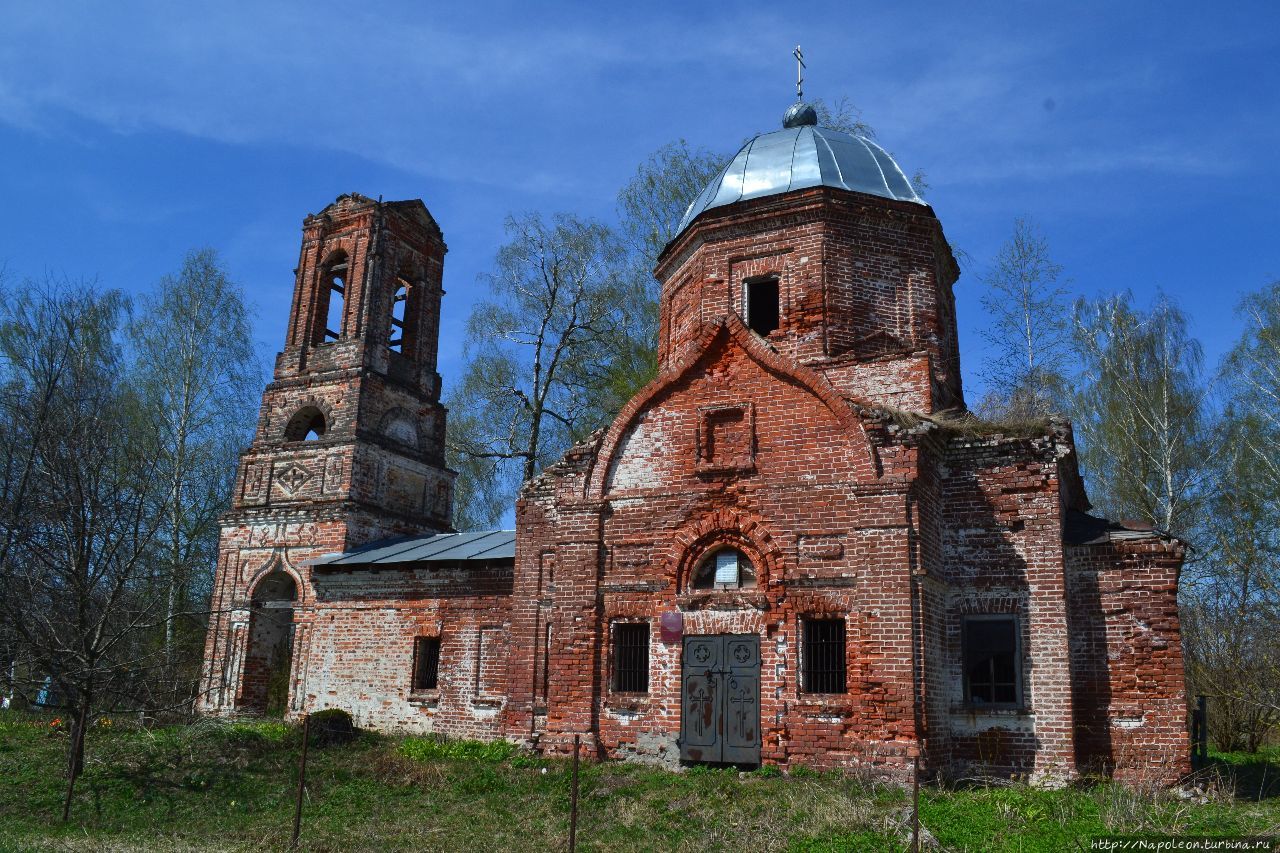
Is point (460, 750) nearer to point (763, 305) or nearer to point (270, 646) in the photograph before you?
point (270, 646)

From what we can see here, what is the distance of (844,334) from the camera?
1300 centimetres

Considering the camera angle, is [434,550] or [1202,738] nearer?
[1202,738]

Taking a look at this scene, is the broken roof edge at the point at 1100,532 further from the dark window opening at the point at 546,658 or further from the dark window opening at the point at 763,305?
the dark window opening at the point at 546,658

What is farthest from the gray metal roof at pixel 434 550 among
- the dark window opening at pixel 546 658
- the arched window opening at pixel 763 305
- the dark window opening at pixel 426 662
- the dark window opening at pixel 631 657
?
the arched window opening at pixel 763 305

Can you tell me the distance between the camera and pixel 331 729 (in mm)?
12648

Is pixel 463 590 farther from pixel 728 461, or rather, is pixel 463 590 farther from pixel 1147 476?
pixel 1147 476

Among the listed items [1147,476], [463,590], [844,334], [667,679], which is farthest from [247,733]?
[1147,476]

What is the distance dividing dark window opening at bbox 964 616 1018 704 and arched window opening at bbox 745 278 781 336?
5238mm

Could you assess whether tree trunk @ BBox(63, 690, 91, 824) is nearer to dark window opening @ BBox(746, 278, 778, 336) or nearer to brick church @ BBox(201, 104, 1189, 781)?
brick church @ BBox(201, 104, 1189, 781)

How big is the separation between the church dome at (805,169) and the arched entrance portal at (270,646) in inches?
393

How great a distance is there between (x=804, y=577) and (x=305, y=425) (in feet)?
39.7

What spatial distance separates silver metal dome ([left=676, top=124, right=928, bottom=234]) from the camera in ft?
45.1

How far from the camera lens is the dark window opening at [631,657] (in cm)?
1098

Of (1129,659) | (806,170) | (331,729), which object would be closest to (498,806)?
(331,729)
